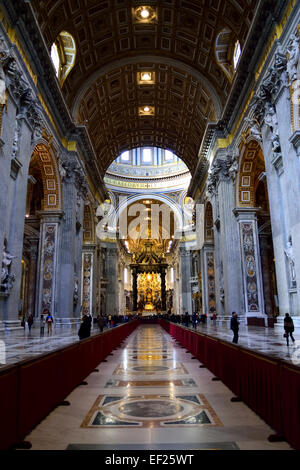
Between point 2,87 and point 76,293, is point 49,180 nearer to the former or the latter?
point 76,293

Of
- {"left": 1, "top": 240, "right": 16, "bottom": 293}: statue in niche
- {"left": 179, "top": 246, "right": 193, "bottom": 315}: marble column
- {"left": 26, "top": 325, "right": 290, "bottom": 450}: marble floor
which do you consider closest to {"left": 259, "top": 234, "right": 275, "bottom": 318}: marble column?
{"left": 1, "top": 240, "right": 16, "bottom": 293}: statue in niche

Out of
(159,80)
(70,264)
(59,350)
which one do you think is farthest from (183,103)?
(59,350)

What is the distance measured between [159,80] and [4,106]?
44.5 feet

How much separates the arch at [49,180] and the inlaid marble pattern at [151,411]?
1389 cm

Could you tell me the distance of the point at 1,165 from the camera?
35.1ft

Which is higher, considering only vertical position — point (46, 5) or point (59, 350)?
point (46, 5)

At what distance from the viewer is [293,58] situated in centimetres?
1032

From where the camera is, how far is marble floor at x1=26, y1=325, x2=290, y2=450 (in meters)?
3.15

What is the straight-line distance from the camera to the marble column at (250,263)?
1647 centimetres

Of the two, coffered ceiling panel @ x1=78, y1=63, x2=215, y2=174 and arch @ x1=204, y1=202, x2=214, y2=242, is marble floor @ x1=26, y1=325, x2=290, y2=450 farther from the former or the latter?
arch @ x1=204, y1=202, x2=214, y2=242

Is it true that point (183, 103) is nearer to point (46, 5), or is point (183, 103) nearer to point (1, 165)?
point (46, 5)

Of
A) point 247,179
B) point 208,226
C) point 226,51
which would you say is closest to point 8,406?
point 247,179

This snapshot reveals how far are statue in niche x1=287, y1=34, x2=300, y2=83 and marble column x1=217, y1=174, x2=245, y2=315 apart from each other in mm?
7964

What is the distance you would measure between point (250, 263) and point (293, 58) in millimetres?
9220
